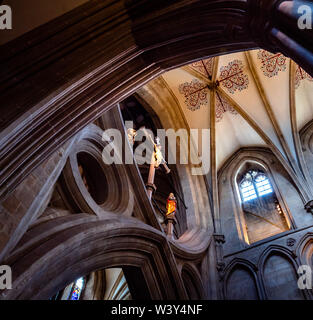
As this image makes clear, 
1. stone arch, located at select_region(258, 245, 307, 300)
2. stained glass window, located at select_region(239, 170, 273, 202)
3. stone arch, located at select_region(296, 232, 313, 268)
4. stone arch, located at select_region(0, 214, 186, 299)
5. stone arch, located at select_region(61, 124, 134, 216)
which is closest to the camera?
stone arch, located at select_region(0, 214, 186, 299)

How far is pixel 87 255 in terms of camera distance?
181 inches

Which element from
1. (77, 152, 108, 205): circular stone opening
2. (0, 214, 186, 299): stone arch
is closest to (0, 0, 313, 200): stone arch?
(0, 214, 186, 299): stone arch

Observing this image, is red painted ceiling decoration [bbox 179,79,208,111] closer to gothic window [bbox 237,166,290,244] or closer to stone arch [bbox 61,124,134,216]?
gothic window [bbox 237,166,290,244]

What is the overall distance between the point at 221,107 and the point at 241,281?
622 cm

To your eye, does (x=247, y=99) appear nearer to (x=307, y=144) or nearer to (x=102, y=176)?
(x=307, y=144)

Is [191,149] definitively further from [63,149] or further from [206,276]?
[63,149]

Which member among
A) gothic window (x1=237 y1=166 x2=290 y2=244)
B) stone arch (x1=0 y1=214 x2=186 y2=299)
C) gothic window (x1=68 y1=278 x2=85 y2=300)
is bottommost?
stone arch (x1=0 y1=214 x2=186 y2=299)

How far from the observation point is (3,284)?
307 cm

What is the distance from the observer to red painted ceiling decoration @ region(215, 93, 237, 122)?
37.4ft

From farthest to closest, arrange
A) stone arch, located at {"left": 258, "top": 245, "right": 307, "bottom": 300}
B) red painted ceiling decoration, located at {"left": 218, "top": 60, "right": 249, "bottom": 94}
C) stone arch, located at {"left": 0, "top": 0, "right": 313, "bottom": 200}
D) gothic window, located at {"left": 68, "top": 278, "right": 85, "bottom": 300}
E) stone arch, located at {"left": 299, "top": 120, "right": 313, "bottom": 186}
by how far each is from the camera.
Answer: red painted ceiling decoration, located at {"left": 218, "top": 60, "right": 249, "bottom": 94} → stone arch, located at {"left": 299, "top": 120, "right": 313, "bottom": 186} → gothic window, located at {"left": 68, "top": 278, "right": 85, "bottom": 300} → stone arch, located at {"left": 258, "top": 245, "right": 307, "bottom": 300} → stone arch, located at {"left": 0, "top": 0, "right": 313, "bottom": 200}

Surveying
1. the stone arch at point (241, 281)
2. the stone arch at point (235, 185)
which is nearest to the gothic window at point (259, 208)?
the stone arch at point (235, 185)

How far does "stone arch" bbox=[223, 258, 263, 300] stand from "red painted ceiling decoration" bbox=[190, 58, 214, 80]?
6.42m

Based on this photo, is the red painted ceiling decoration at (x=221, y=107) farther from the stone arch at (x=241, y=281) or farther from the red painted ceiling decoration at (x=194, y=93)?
the stone arch at (x=241, y=281)
